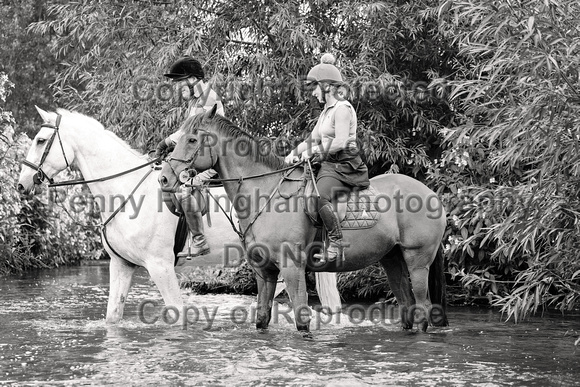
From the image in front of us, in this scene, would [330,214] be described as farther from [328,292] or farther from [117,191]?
[117,191]

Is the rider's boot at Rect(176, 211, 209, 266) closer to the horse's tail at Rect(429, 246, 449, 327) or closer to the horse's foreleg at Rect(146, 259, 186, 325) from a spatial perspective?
the horse's foreleg at Rect(146, 259, 186, 325)

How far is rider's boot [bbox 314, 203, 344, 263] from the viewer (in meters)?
8.26

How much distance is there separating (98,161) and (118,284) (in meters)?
1.36

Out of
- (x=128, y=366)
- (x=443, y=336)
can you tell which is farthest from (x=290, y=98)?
(x=128, y=366)

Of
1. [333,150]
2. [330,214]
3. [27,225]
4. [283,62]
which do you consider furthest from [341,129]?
[27,225]

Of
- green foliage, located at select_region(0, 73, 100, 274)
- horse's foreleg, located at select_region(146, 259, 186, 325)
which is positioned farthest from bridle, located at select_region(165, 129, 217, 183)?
green foliage, located at select_region(0, 73, 100, 274)

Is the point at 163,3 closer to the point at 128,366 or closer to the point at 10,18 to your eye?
the point at 128,366

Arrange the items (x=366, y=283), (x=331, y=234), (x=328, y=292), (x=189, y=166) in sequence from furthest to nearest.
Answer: (x=366, y=283)
(x=328, y=292)
(x=331, y=234)
(x=189, y=166)

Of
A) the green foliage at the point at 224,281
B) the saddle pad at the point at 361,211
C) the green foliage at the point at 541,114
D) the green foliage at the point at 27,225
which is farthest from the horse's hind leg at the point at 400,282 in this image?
the green foliage at the point at 27,225

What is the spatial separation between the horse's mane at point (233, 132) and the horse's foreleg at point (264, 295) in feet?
3.74

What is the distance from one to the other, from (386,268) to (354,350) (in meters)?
1.66

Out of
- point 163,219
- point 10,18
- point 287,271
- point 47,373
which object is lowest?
point 47,373

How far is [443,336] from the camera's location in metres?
9.08

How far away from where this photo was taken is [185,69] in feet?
30.6
